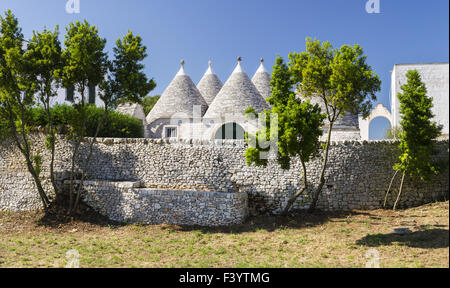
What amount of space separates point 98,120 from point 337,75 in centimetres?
1020

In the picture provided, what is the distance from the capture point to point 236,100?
54.7ft

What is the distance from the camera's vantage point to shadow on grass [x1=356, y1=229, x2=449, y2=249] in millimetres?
7336

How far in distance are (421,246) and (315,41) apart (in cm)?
621

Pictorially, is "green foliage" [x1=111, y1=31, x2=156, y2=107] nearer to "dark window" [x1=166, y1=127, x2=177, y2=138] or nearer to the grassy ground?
the grassy ground

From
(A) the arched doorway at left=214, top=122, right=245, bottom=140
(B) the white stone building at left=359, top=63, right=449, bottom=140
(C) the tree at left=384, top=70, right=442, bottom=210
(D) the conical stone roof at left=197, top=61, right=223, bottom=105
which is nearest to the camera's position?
(C) the tree at left=384, top=70, right=442, bottom=210

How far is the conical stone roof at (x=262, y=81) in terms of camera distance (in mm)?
20344

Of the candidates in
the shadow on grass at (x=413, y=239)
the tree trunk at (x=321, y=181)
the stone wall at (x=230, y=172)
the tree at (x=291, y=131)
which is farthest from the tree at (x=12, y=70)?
the shadow on grass at (x=413, y=239)

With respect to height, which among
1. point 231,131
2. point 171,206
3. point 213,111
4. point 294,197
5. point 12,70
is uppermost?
point 12,70

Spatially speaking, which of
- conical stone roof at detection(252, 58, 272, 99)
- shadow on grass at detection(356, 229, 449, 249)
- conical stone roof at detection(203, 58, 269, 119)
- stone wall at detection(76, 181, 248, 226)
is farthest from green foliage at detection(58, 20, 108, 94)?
conical stone roof at detection(252, 58, 272, 99)

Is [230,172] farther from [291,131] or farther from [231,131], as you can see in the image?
[231,131]

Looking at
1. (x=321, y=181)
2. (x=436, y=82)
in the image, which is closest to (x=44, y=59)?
(x=321, y=181)

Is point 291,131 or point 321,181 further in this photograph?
point 321,181

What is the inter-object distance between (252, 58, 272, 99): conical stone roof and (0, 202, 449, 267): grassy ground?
37.6 feet
